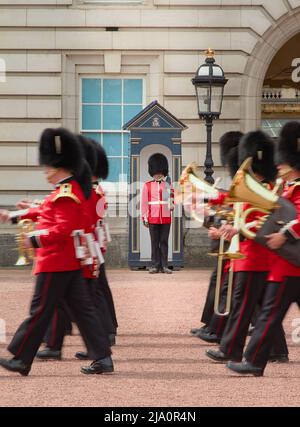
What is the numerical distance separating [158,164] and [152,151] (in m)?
0.61

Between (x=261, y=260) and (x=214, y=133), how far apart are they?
857cm

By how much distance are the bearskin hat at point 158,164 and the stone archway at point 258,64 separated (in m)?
2.22

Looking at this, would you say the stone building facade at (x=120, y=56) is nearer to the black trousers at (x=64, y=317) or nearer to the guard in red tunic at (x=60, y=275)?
the black trousers at (x=64, y=317)

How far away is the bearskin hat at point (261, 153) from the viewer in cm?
689

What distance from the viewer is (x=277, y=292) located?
6.18 metres

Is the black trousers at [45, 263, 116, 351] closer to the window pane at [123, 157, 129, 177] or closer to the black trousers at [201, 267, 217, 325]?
the black trousers at [201, 267, 217, 325]

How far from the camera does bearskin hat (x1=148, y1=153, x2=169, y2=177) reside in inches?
523

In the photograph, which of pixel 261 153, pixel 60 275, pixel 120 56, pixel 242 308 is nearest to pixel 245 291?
pixel 242 308

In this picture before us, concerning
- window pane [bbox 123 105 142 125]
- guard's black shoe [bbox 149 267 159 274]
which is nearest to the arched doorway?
window pane [bbox 123 105 142 125]

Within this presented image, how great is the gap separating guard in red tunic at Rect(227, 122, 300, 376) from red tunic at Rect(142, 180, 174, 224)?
699cm

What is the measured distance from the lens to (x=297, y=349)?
7680 millimetres

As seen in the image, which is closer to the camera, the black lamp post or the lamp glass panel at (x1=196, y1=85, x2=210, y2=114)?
the black lamp post
